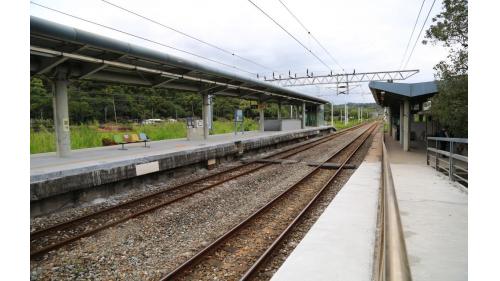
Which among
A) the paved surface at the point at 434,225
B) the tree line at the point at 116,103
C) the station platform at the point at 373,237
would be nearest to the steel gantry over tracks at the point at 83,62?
the station platform at the point at 373,237

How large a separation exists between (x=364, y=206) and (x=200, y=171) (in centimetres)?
765

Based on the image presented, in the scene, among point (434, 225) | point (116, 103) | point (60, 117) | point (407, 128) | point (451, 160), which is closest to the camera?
point (434, 225)

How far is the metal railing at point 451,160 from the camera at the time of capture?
8.20 m

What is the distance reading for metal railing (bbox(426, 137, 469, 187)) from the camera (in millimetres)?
8195

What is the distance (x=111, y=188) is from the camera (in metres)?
9.38

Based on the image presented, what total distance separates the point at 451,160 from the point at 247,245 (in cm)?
634

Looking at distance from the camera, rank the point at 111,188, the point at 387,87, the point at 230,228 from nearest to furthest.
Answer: the point at 230,228 < the point at 111,188 < the point at 387,87

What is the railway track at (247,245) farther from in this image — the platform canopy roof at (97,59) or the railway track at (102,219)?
the platform canopy roof at (97,59)

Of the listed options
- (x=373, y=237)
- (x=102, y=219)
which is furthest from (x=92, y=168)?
(x=373, y=237)

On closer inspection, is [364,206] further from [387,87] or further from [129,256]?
[387,87]

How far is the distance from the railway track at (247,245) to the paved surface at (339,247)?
592 millimetres

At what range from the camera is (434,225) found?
18.0ft

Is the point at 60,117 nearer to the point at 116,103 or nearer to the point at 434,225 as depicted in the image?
the point at 434,225
